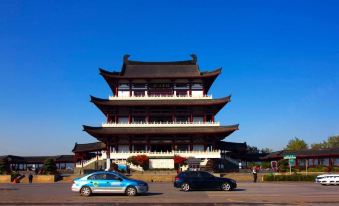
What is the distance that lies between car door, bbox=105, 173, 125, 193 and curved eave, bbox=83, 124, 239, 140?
35782 millimetres

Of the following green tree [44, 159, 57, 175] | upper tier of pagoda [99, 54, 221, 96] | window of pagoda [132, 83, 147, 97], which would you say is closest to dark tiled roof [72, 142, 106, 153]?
upper tier of pagoda [99, 54, 221, 96]

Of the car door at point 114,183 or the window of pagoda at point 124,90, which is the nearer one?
the car door at point 114,183

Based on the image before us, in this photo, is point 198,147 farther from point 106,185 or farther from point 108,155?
point 106,185

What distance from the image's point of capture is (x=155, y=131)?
6166 centimetres

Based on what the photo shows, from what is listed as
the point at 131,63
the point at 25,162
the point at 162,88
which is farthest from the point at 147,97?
the point at 25,162

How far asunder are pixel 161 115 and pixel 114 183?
134 feet

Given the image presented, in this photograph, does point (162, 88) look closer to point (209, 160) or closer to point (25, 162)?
point (209, 160)

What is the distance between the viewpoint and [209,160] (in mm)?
60688

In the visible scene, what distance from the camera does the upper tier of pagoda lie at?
218ft

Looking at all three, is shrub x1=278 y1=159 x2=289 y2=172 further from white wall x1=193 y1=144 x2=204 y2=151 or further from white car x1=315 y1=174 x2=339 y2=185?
white car x1=315 y1=174 x2=339 y2=185

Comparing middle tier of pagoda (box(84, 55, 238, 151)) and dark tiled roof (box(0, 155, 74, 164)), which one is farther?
dark tiled roof (box(0, 155, 74, 164))

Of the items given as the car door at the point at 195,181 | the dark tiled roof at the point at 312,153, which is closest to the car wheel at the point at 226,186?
the car door at the point at 195,181

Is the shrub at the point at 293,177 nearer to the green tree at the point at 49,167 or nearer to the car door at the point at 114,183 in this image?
the car door at the point at 114,183

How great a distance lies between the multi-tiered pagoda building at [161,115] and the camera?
61.5 m
